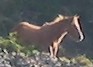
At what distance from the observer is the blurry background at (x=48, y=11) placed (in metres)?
14.0

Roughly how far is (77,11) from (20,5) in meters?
1.96

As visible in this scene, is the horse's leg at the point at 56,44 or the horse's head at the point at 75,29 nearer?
the horse's head at the point at 75,29

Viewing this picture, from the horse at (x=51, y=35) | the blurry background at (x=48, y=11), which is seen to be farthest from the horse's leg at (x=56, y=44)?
the blurry background at (x=48, y=11)

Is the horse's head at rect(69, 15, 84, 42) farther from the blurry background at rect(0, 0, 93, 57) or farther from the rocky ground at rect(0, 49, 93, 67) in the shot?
the blurry background at rect(0, 0, 93, 57)

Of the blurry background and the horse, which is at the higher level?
the blurry background

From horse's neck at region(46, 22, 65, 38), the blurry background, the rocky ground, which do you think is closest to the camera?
the rocky ground

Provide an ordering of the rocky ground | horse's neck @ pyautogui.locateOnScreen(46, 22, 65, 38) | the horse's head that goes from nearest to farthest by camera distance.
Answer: the rocky ground
the horse's head
horse's neck @ pyautogui.locateOnScreen(46, 22, 65, 38)

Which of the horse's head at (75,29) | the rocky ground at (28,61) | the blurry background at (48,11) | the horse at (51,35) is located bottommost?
the rocky ground at (28,61)

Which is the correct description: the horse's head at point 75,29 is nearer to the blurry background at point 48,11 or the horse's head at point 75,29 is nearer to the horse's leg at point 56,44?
the horse's leg at point 56,44

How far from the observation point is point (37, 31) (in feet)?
21.6

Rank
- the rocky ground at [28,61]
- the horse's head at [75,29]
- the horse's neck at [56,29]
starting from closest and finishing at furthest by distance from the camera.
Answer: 1. the rocky ground at [28,61]
2. the horse's head at [75,29]
3. the horse's neck at [56,29]

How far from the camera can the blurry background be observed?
549 inches

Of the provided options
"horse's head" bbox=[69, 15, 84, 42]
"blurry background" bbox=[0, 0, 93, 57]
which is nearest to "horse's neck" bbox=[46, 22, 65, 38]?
"horse's head" bbox=[69, 15, 84, 42]

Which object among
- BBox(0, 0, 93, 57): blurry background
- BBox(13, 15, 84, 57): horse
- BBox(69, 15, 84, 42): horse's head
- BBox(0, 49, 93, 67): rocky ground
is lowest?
BBox(0, 49, 93, 67): rocky ground
